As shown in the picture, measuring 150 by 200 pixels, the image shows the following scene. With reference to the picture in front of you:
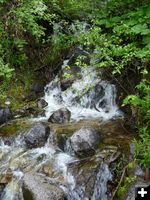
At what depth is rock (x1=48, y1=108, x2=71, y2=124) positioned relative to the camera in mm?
8844

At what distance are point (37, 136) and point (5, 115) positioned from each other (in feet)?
5.41

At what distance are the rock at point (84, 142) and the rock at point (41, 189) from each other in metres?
1.09

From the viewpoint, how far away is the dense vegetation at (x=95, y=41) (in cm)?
711

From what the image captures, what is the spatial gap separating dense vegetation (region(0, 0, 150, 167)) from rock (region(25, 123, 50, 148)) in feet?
4.73

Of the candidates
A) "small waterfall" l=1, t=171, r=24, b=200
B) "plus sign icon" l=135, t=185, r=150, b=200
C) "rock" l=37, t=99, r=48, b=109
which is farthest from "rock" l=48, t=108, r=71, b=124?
"plus sign icon" l=135, t=185, r=150, b=200

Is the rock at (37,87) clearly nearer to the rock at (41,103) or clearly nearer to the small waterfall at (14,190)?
the rock at (41,103)

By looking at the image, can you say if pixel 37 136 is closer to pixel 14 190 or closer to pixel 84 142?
pixel 84 142

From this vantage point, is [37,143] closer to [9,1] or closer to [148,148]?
[148,148]

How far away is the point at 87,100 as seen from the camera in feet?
32.3

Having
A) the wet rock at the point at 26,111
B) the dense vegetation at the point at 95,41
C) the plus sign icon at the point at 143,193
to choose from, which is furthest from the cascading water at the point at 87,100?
the plus sign icon at the point at 143,193

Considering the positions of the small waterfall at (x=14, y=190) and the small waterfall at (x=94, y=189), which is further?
the small waterfall at (x=14, y=190)

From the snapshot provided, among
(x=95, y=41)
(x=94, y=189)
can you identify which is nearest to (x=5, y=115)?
(x=95, y=41)

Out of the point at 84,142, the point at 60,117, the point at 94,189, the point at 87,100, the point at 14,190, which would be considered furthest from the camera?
the point at 87,100

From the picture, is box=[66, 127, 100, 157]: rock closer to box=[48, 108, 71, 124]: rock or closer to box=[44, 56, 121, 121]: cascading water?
box=[48, 108, 71, 124]: rock
